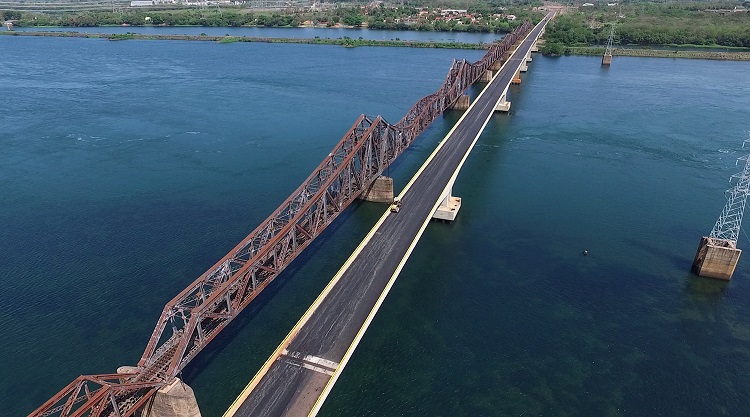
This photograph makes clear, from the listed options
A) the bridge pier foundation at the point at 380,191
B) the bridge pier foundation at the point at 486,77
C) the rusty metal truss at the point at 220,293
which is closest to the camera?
the rusty metal truss at the point at 220,293

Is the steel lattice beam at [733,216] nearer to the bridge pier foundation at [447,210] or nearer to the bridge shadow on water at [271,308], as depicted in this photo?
the bridge pier foundation at [447,210]

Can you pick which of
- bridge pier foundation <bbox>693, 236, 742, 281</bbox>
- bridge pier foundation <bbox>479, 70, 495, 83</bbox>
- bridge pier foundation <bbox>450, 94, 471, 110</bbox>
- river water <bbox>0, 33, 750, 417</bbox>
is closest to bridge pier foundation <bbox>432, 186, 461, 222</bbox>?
river water <bbox>0, 33, 750, 417</bbox>

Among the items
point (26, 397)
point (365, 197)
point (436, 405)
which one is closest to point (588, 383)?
point (436, 405)

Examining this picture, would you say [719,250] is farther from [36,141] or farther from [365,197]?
[36,141]

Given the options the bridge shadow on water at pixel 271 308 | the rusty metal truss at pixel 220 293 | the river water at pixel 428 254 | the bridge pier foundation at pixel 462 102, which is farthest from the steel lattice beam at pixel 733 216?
the bridge pier foundation at pixel 462 102

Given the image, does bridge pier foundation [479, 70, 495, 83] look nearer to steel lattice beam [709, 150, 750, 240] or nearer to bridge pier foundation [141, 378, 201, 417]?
steel lattice beam [709, 150, 750, 240]

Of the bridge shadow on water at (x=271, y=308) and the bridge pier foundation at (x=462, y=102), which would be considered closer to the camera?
the bridge shadow on water at (x=271, y=308)
